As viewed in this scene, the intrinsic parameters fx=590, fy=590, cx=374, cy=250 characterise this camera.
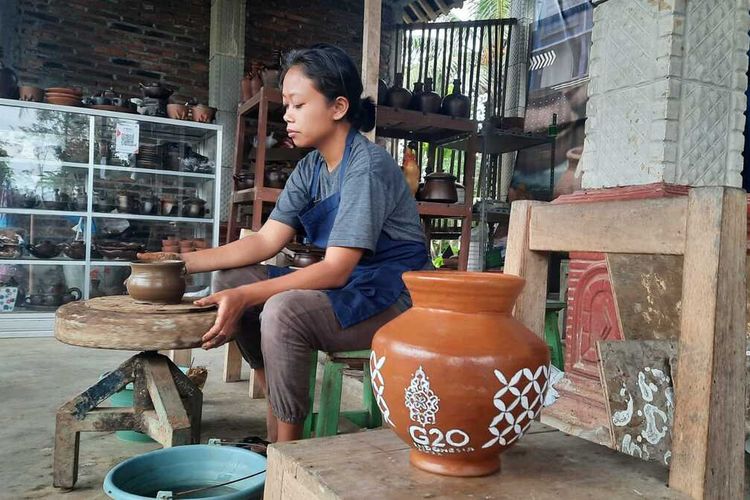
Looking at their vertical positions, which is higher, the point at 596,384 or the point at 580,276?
the point at 580,276

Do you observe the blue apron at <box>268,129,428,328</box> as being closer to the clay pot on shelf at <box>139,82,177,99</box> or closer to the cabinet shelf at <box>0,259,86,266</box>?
the cabinet shelf at <box>0,259,86,266</box>

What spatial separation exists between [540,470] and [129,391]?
2168 millimetres

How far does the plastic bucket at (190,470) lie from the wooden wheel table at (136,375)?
0.90ft

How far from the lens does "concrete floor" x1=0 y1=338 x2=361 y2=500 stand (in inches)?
85.0

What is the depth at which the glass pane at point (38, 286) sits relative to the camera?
553 centimetres

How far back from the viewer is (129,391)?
8.75ft

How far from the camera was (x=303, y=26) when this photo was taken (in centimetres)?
812

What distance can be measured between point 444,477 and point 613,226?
55cm

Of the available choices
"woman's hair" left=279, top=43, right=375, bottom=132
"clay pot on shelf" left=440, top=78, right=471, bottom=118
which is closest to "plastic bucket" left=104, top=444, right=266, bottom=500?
"woman's hair" left=279, top=43, right=375, bottom=132

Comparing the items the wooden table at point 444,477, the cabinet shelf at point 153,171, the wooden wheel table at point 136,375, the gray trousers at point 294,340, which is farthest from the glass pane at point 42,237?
the wooden table at point 444,477

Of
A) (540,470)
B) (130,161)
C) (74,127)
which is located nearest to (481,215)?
(130,161)

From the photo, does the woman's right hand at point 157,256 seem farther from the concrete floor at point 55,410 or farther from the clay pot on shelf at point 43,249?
the clay pot on shelf at point 43,249

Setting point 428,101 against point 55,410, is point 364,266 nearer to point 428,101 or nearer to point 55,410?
point 55,410

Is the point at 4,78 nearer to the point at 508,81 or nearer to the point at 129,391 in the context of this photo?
the point at 129,391
